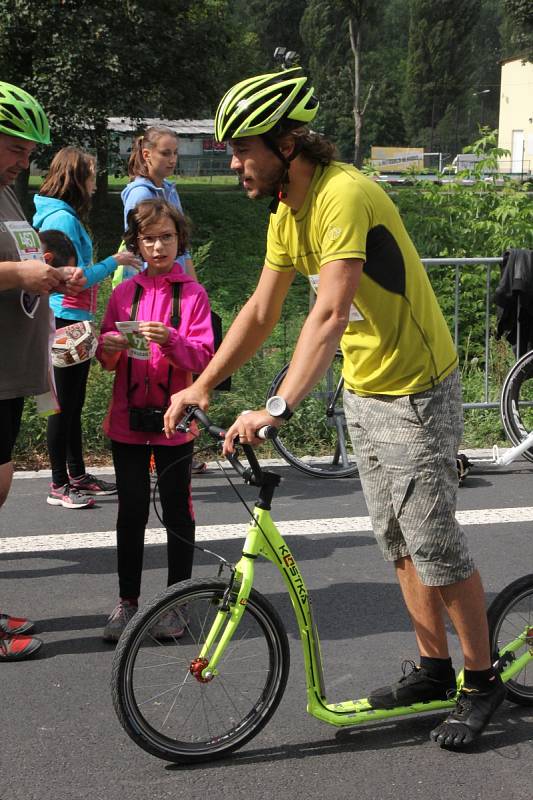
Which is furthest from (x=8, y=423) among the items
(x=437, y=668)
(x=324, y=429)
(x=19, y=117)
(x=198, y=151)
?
(x=198, y=151)

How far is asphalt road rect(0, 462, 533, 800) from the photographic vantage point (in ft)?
11.3

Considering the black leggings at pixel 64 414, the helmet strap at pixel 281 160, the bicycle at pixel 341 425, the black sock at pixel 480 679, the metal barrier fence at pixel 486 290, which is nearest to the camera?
the helmet strap at pixel 281 160

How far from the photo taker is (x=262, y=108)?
3.19 meters

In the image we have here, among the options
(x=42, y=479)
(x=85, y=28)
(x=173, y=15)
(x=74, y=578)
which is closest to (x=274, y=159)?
(x=74, y=578)

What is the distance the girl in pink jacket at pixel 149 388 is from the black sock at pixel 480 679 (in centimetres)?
128

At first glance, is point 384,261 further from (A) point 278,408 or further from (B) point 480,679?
(B) point 480,679

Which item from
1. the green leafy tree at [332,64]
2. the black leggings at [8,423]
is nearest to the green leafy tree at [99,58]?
the black leggings at [8,423]

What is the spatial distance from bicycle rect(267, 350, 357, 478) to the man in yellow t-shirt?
347 centimetres

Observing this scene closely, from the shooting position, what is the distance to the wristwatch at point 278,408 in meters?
3.12

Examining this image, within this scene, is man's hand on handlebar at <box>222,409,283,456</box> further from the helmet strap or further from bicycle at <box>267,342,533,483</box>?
bicycle at <box>267,342,533,483</box>

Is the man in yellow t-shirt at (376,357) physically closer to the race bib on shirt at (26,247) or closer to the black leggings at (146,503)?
the black leggings at (146,503)

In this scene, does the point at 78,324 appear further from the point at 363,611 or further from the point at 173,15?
the point at 173,15

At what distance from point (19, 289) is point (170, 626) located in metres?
1.52

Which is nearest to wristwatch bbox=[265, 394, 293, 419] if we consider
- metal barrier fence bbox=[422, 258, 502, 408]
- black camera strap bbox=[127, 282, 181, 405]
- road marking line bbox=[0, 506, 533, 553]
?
black camera strap bbox=[127, 282, 181, 405]
